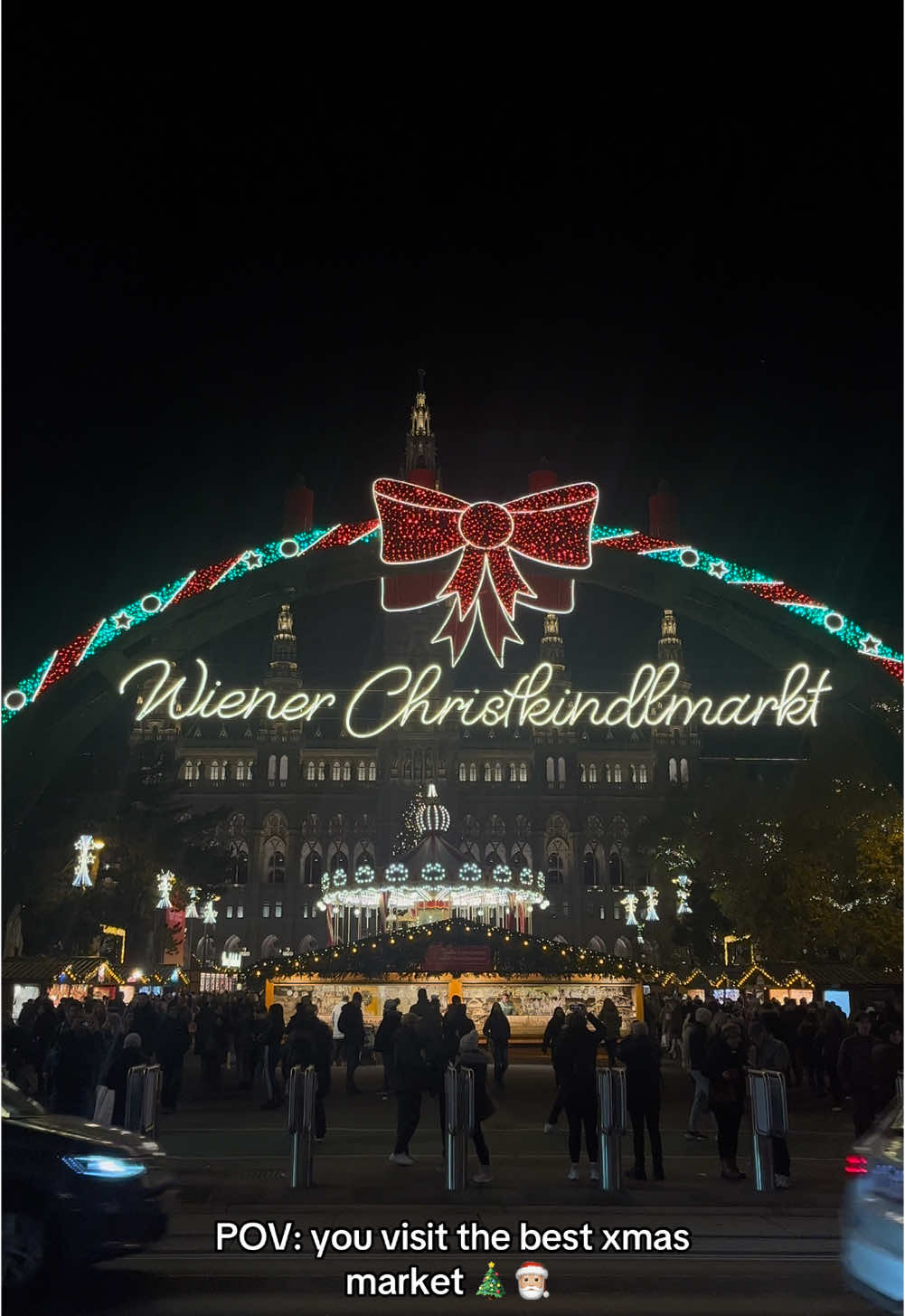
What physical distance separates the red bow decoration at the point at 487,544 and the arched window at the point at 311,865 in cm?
6693

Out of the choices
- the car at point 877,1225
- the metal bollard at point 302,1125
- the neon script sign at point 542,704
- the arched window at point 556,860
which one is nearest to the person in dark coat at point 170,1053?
the neon script sign at point 542,704

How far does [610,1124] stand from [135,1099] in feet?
15.6

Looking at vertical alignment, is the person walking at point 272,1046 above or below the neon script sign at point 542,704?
below

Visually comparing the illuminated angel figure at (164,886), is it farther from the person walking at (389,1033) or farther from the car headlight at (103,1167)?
the car headlight at (103,1167)

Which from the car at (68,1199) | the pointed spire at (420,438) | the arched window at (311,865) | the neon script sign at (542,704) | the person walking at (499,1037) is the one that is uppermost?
the pointed spire at (420,438)

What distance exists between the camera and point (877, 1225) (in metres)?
5.68

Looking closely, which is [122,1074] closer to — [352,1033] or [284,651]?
[352,1033]

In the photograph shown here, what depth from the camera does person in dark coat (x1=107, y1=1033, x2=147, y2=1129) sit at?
12.2 metres

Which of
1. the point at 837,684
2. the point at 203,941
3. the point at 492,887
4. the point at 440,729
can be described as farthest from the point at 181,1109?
the point at 440,729

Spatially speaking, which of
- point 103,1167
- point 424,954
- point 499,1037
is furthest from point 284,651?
point 103,1167

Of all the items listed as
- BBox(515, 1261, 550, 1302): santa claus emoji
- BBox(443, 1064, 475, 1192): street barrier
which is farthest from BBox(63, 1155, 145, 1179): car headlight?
BBox(443, 1064, 475, 1192): street barrier

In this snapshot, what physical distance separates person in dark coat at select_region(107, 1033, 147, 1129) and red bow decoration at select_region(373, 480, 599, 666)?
690cm

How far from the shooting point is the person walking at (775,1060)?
10.8m

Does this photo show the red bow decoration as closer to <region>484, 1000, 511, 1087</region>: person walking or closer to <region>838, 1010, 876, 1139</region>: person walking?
<region>838, 1010, 876, 1139</region>: person walking
